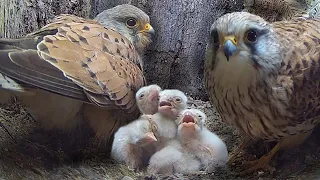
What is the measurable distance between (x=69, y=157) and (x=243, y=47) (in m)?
0.83

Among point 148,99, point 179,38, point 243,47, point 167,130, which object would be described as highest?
point 243,47

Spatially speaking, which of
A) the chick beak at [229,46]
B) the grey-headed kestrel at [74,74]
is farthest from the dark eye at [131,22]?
the chick beak at [229,46]

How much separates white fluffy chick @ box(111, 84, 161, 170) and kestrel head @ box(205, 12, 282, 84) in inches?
14.8

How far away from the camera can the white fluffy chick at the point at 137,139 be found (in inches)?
91.9

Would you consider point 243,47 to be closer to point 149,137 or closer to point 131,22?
point 149,137

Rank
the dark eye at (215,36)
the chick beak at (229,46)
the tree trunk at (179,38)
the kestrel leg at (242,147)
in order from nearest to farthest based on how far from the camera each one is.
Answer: the chick beak at (229,46)
the dark eye at (215,36)
the kestrel leg at (242,147)
the tree trunk at (179,38)

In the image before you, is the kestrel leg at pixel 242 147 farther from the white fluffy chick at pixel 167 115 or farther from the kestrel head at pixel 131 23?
the kestrel head at pixel 131 23

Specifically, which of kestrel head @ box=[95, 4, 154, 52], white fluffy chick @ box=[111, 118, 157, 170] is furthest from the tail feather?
kestrel head @ box=[95, 4, 154, 52]

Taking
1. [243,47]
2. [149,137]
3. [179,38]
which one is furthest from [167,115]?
[179,38]

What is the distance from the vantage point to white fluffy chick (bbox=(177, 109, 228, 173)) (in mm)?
2369

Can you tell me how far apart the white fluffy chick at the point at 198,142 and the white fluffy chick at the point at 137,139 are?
13 centimetres

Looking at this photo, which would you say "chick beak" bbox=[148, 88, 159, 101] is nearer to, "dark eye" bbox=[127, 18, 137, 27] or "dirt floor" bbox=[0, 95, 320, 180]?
"dirt floor" bbox=[0, 95, 320, 180]

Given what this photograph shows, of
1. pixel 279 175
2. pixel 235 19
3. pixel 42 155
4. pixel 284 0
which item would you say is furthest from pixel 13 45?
pixel 284 0

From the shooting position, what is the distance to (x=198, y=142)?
2.39 metres
